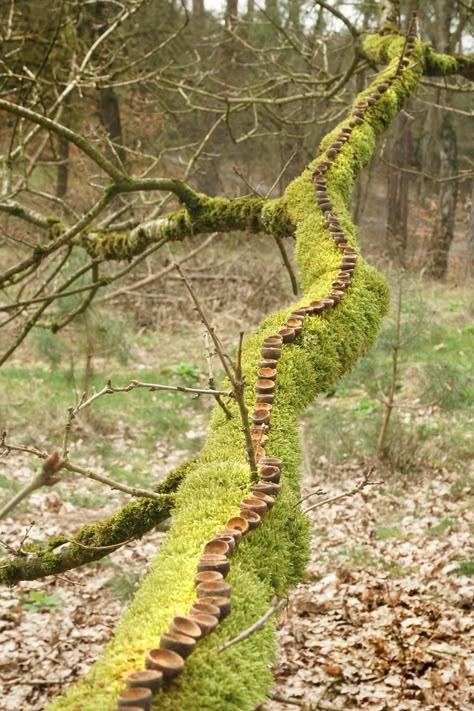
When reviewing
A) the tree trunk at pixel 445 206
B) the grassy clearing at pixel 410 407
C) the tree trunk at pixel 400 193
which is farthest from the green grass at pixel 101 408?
the tree trunk at pixel 400 193

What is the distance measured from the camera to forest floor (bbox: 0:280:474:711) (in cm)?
430

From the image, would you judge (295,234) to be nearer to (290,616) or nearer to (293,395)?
(293,395)

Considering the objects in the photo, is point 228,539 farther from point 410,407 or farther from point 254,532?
point 410,407

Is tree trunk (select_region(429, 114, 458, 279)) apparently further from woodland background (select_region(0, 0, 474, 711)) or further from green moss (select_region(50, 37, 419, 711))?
green moss (select_region(50, 37, 419, 711))

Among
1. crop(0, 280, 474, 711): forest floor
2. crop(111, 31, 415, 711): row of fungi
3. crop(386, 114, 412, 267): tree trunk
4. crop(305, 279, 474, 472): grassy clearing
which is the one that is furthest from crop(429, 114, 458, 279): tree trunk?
crop(111, 31, 415, 711): row of fungi

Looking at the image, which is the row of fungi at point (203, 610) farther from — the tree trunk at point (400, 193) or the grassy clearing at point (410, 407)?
the tree trunk at point (400, 193)

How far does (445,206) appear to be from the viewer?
643 inches

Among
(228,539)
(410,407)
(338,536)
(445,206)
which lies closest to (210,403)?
(410,407)

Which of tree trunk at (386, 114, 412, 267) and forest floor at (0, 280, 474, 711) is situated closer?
forest floor at (0, 280, 474, 711)

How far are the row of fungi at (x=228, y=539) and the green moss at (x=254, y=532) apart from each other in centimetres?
3

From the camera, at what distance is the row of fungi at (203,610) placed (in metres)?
1.15

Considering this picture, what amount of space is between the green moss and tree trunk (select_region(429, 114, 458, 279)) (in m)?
13.0

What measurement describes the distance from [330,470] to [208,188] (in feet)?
40.1

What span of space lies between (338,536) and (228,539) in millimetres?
5103
